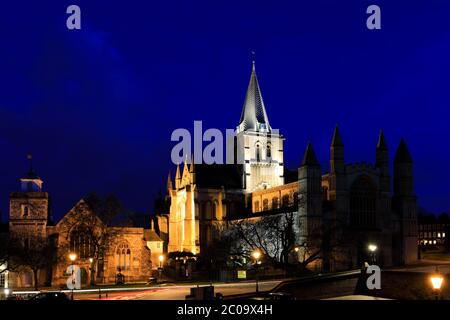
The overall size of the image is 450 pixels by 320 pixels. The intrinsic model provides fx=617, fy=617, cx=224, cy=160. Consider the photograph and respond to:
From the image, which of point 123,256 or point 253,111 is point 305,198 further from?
point 253,111

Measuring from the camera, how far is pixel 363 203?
84.3m

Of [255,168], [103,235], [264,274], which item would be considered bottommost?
[264,274]

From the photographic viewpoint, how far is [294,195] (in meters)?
94.4

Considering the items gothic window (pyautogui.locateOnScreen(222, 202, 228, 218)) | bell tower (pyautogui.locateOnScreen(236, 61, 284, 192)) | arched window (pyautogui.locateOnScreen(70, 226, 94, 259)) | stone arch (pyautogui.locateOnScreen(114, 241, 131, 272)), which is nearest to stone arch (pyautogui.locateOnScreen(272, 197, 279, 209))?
gothic window (pyautogui.locateOnScreen(222, 202, 228, 218))

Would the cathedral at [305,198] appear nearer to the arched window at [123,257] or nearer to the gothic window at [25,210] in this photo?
the arched window at [123,257]

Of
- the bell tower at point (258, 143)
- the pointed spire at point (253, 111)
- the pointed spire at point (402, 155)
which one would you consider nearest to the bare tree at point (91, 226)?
the pointed spire at point (402, 155)

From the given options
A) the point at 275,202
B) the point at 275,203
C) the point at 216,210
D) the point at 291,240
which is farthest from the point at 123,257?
the point at 216,210

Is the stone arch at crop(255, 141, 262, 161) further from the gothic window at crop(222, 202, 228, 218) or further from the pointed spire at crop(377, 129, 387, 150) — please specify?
the pointed spire at crop(377, 129, 387, 150)

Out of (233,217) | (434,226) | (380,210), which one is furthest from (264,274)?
(434,226)

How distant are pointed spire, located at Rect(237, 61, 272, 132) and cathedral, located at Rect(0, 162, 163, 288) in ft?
149

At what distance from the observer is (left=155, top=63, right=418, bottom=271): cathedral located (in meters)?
80.4

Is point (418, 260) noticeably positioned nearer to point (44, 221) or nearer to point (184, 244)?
point (184, 244)

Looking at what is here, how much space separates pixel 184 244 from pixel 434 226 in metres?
82.3
